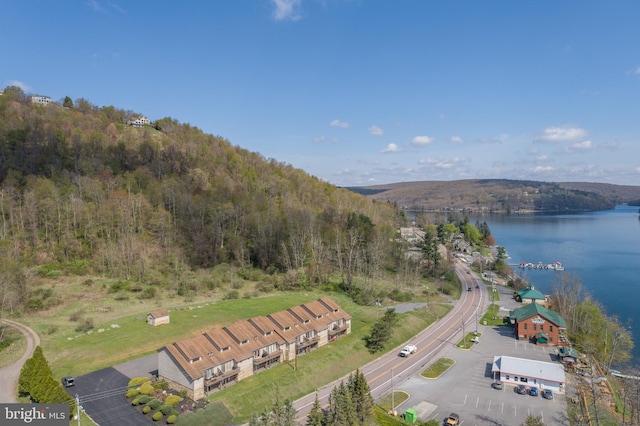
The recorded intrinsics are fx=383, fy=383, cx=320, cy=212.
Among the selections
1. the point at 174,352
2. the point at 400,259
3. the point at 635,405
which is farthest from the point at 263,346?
the point at 400,259

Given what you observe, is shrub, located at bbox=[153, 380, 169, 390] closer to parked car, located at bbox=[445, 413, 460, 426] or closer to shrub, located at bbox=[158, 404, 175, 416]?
shrub, located at bbox=[158, 404, 175, 416]

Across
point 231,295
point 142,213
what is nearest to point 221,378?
point 231,295

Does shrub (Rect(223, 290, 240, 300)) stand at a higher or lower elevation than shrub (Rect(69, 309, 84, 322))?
lower

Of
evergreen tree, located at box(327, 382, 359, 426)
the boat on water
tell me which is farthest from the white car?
the boat on water

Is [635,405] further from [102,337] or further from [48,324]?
[48,324]

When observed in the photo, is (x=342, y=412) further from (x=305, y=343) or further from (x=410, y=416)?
(x=305, y=343)

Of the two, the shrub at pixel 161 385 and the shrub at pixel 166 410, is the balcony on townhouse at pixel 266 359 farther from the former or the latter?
the shrub at pixel 166 410

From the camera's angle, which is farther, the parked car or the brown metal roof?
the brown metal roof

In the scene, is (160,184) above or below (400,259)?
above
